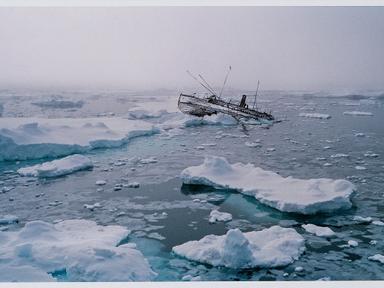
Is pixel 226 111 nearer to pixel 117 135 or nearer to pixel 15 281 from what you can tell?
pixel 117 135

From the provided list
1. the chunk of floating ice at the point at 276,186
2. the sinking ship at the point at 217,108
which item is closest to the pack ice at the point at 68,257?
the chunk of floating ice at the point at 276,186

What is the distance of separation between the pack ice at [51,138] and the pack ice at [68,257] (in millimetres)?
5011

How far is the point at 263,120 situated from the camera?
50.4ft

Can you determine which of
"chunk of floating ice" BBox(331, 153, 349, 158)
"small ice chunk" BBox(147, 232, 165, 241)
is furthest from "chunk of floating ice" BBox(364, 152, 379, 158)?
"small ice chunk" BBox(147, 232, 165, 241)

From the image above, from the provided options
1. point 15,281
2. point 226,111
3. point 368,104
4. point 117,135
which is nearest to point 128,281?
point 15,281

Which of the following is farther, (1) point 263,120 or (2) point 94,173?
(1) point 263,120

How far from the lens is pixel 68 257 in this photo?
4.49 meters

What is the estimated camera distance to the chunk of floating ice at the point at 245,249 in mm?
4512

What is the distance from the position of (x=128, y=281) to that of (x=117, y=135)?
26.2 ft

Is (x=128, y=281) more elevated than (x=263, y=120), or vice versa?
(x=263, y=120)

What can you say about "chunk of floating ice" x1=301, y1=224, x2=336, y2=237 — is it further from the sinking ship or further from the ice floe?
the ice floe

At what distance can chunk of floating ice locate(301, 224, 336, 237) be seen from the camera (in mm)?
5234

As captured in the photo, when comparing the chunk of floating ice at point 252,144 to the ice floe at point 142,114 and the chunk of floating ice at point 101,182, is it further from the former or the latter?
the ice floe at point 142,114

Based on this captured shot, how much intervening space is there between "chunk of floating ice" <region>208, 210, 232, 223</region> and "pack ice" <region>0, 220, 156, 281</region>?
137 cm
